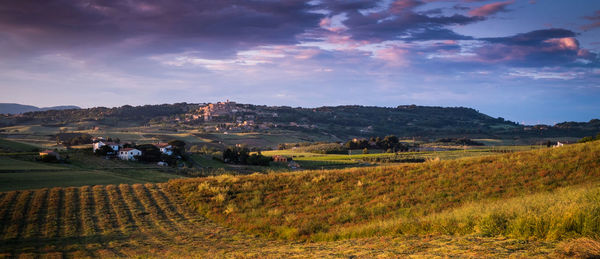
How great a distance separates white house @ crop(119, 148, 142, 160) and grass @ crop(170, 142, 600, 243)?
42977 millimetres

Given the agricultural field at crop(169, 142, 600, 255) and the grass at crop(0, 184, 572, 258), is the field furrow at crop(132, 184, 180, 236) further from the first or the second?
the agricultural field at crop(169, 142, 600, 255)

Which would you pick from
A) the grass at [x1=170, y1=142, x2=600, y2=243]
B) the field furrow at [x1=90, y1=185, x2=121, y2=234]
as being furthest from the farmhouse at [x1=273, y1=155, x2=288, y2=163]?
the field furrow at [x1=90, y1=185, x2=121, y2=234]

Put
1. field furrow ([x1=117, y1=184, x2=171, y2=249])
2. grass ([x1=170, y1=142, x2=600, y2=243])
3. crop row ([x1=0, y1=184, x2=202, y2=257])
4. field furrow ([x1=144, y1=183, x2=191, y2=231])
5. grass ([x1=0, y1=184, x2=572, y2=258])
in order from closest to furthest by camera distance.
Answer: grass ([x1=0, y1=184, x2=572, y2=258])
crop row ([x1=0, y1=184, x2=202, y2=257])
field furrow ([x1=117, y1=184, x2=171, y2=249])
grass ([x1=170, y1=142, x2=600, y2=243])
field furrow ([x1=144, y1=183, x2=191, y2=231])

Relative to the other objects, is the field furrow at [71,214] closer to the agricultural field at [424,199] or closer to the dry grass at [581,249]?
the agricultural field at [424,199]

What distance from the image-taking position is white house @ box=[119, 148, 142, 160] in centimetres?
5948

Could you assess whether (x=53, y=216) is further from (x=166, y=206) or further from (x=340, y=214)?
(x=340, y=214)

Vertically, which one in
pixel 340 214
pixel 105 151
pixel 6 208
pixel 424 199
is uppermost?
pixel 424 199

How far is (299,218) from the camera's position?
14.5m

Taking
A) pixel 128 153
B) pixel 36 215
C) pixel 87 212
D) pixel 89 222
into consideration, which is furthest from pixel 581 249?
pixel 128 153

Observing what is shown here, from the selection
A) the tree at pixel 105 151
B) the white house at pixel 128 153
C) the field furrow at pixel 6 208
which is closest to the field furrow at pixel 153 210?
the field furrow at pixel 6 208

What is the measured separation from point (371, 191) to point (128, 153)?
5429 centimetres

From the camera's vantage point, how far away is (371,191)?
1755 centimetres

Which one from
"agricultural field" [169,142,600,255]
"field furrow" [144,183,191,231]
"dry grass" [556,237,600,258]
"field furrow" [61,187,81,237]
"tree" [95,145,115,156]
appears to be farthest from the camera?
"tree" [95,145,115,156]

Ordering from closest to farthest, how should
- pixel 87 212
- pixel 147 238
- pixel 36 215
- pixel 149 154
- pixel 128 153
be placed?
pixel 147 238 → pixel 36 215 → pixel 87 212 → pixel 128 153 → pixel 149 154
